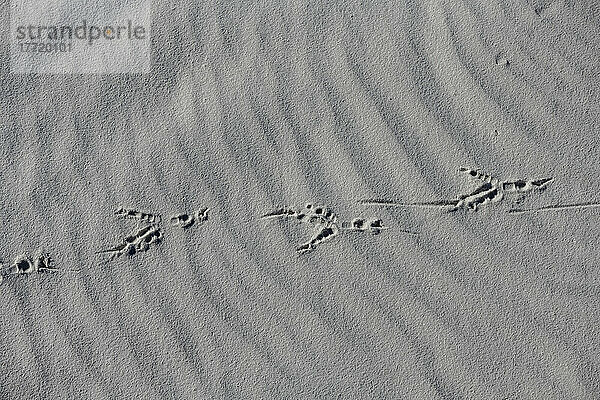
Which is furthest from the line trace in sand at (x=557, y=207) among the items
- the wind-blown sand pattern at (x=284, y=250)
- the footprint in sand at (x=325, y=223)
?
the footprint in sand at (x=325, y=223)

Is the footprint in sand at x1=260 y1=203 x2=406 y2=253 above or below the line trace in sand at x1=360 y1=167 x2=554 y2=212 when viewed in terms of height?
below

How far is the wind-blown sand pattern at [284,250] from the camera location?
1574 mm

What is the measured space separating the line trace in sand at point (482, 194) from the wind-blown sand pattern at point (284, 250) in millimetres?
25

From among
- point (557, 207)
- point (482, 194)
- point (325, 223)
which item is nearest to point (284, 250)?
point (325, 223)

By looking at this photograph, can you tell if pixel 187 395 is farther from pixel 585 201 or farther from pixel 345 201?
pixel 585 201

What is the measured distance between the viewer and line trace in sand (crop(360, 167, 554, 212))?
1.58 metres

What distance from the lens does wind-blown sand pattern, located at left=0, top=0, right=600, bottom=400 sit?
1.57 m

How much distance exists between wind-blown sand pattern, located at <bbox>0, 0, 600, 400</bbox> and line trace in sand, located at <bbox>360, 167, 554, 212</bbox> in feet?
0.08

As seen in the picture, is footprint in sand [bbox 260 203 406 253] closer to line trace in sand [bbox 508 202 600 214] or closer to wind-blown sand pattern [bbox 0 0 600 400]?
wind-blown sand pattern [bbox 0 0 600 400]

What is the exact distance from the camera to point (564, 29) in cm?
160

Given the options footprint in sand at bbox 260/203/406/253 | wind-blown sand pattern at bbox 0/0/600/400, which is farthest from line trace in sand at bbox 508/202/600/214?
footprint in sand at bbox 260/203/406/253

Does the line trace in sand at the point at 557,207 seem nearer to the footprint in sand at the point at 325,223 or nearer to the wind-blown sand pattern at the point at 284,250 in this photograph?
the wind-blown sand pattern at the point at 284,250

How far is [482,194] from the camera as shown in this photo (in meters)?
1.58

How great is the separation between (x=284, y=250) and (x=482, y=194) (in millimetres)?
616
